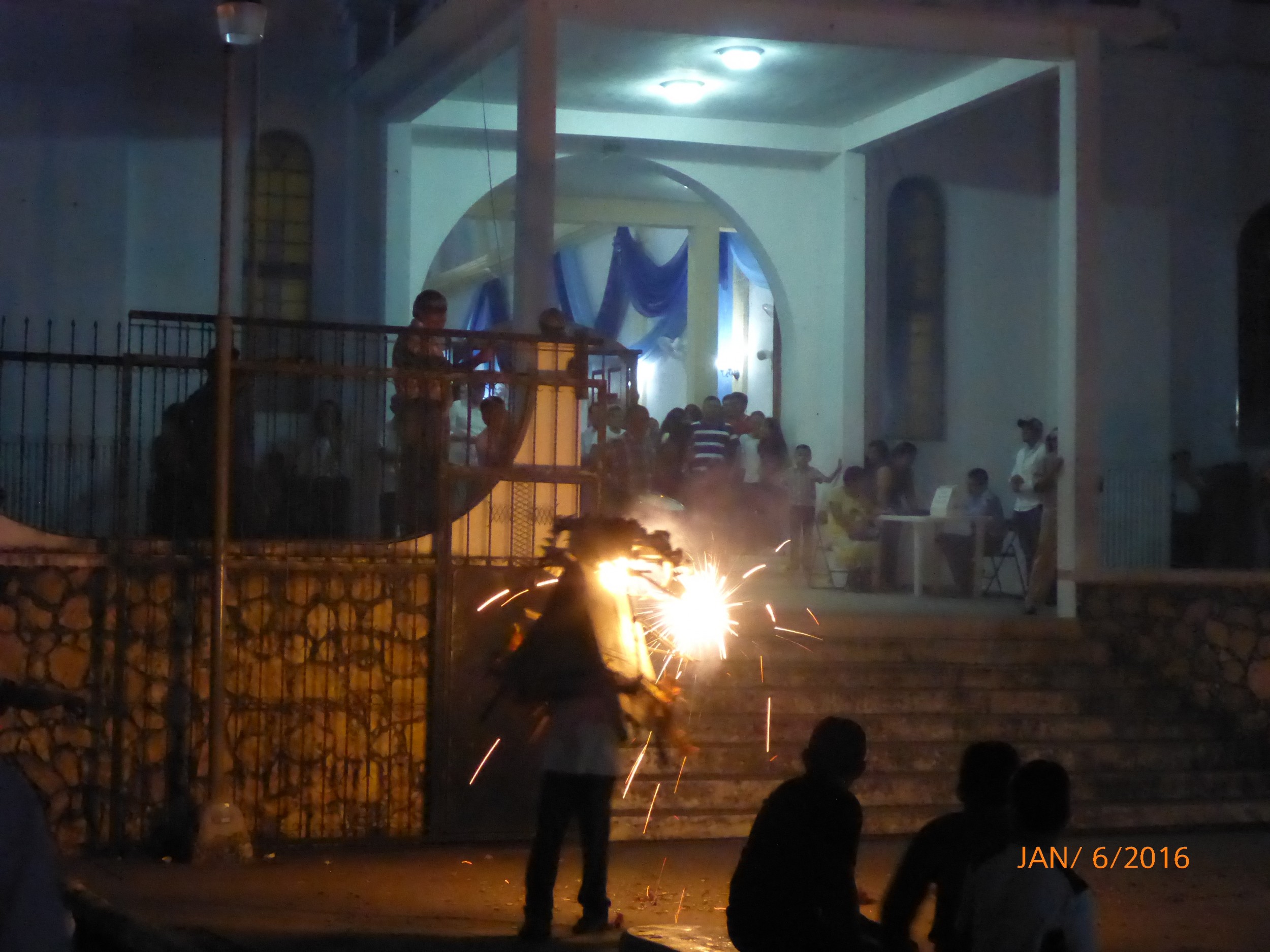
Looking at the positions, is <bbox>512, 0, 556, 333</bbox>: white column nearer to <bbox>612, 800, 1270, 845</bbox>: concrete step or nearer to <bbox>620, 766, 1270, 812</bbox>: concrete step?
<bbox>620, 766, 1270, 812</bbox>: concrete step

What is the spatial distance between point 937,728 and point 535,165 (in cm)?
474

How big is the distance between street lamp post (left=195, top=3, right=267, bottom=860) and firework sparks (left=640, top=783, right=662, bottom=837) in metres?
2.35

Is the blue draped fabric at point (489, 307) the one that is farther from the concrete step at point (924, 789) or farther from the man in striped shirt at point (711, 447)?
the concrete step at point (924, 789)

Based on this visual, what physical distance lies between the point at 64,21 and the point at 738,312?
9.73m

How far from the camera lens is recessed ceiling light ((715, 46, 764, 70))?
42.5 ft

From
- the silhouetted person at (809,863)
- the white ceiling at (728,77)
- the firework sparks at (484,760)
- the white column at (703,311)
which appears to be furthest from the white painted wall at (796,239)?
the silhouetted person at (809,863)

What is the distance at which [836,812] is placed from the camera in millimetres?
5137

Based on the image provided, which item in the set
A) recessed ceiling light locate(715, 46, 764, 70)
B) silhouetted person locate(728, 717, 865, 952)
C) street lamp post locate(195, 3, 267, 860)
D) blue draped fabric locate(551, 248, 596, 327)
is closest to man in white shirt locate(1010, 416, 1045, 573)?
recessed ceiling light locate(715, 46, 764, 70)

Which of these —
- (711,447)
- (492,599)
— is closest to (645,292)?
(711,447)

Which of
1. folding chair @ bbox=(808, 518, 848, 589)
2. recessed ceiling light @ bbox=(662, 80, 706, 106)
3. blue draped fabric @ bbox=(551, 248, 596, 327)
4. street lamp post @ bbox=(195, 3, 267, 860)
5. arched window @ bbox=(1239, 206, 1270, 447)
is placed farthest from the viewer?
blue draped fabric @ bbox=(551, 248, 596, 327)

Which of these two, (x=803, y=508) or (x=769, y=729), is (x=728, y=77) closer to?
(x=803, y=508)

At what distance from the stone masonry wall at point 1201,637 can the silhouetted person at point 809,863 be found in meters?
7.22

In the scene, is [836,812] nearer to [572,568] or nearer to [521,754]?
[572,568]

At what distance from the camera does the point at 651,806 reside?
32.9 ft
